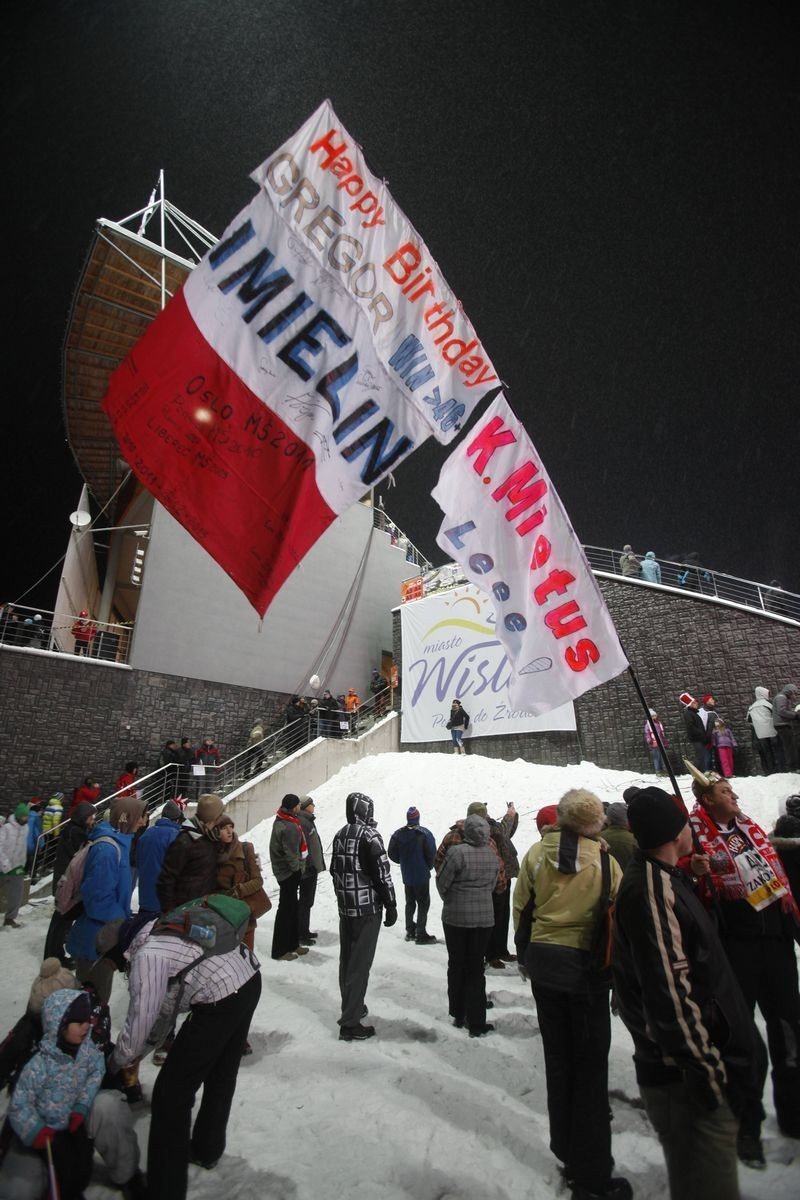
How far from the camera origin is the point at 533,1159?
3037mm

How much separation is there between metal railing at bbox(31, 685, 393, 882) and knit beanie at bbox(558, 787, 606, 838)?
1305 centimetres

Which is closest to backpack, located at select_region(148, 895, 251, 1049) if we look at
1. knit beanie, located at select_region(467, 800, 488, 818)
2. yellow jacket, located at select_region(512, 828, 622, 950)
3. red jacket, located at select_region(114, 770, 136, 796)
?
yellow jacket, located at select_region(512, 828, 622, 950)

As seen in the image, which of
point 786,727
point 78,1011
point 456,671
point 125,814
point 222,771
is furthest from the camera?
point 456,671

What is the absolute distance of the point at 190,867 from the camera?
163 inches

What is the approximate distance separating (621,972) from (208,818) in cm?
293

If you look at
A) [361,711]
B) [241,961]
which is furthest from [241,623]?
[241,961]

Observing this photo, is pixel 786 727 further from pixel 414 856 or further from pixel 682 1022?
pixel 682 1022

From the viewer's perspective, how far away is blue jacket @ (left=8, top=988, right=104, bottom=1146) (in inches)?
103

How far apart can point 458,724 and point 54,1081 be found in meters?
14.5

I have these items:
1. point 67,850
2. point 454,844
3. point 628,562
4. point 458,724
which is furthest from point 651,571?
point 67,850

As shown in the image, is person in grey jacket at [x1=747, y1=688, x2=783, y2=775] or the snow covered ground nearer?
the snow covered ground

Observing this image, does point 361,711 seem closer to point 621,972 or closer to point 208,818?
point 208,818

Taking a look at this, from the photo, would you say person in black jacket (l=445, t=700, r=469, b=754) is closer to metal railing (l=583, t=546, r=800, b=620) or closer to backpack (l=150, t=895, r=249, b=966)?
metal railing (l=583, t=546, r=800, b=620)

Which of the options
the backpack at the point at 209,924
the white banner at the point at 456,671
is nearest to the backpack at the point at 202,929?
the backpack at the point at 209,924
